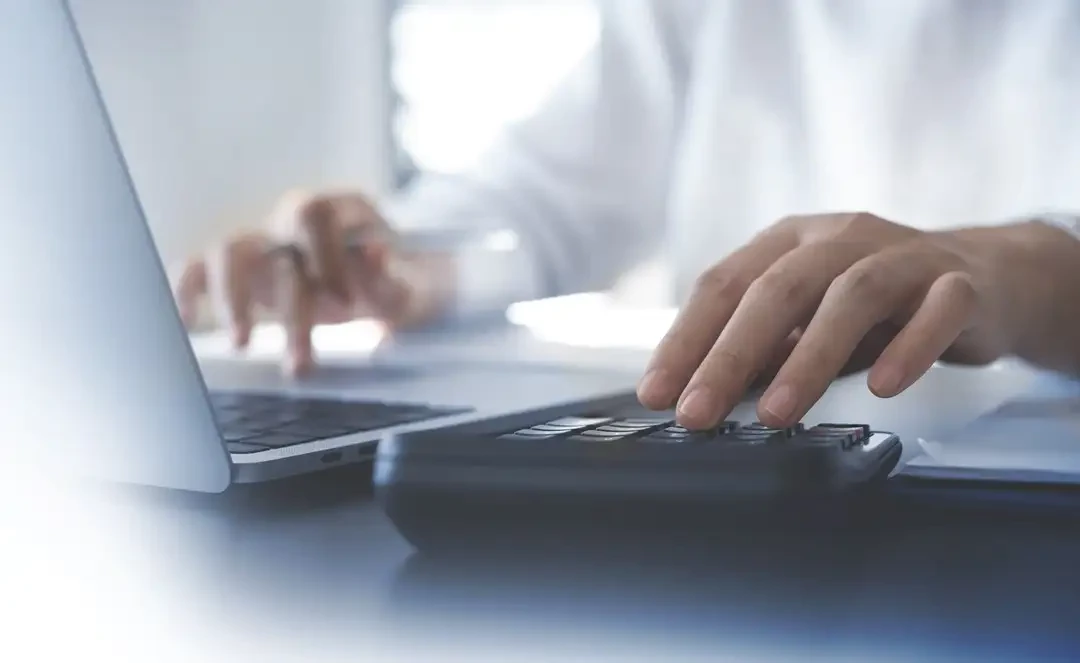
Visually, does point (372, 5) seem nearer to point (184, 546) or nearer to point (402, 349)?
point (402, 349)

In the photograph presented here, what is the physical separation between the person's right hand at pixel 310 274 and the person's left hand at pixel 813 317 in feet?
1.32

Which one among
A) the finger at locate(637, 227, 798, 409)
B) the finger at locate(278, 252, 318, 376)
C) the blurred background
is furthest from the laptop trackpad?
the blurred background

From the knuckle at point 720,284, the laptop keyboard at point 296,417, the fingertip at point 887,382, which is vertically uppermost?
the knuckle at point 720,284

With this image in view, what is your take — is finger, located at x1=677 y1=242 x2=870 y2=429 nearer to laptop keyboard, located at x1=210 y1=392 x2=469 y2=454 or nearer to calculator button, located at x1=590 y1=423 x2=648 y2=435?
calculator button, located at x1=590 y1=423 x2=648 y2=435

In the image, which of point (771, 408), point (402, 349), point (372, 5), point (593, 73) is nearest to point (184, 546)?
point (771, 408)

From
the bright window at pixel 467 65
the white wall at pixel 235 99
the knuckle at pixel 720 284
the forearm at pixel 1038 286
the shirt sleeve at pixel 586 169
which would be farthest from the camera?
the bright window at pixel 467 65

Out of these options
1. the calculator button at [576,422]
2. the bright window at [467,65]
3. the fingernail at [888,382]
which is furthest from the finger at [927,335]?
the bright window at [467,65]

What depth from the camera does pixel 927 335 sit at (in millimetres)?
412

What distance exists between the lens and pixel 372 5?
2.59m

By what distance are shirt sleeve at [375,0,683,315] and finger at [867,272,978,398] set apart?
0.78 meters

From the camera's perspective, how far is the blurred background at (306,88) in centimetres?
183

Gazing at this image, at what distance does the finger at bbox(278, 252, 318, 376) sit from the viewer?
740 millimetres

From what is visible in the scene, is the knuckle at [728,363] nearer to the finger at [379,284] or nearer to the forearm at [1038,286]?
the forearm at [1038,286]

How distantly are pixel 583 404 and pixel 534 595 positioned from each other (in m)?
0.21
